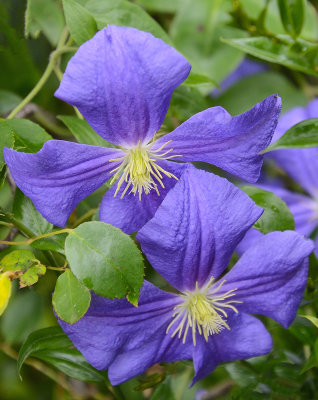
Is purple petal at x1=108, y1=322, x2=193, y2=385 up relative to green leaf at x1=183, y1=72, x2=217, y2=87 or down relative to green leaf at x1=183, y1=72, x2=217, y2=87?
down

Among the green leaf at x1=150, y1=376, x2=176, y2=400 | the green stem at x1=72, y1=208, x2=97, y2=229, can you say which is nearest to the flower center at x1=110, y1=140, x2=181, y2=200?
the green stem at x1=72, y1=208, x2=97, y2=229

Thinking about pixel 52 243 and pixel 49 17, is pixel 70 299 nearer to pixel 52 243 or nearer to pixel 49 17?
pixel 52 243

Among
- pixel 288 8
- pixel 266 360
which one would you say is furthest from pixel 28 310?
pixel 288 8

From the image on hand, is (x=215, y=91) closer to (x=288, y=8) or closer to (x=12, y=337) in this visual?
(x=288, y=8)

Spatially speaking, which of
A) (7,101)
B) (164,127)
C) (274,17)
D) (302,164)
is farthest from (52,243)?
(274,17)

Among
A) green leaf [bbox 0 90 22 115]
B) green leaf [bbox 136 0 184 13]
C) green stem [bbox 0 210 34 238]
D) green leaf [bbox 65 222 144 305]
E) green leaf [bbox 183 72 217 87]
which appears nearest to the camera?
green leaf [bbox 65 222 144 305]

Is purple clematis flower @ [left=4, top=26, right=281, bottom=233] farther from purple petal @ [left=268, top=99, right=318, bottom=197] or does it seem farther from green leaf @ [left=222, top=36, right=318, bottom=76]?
purple petal @ [left=268, top=99, right=318, bottom=197]
